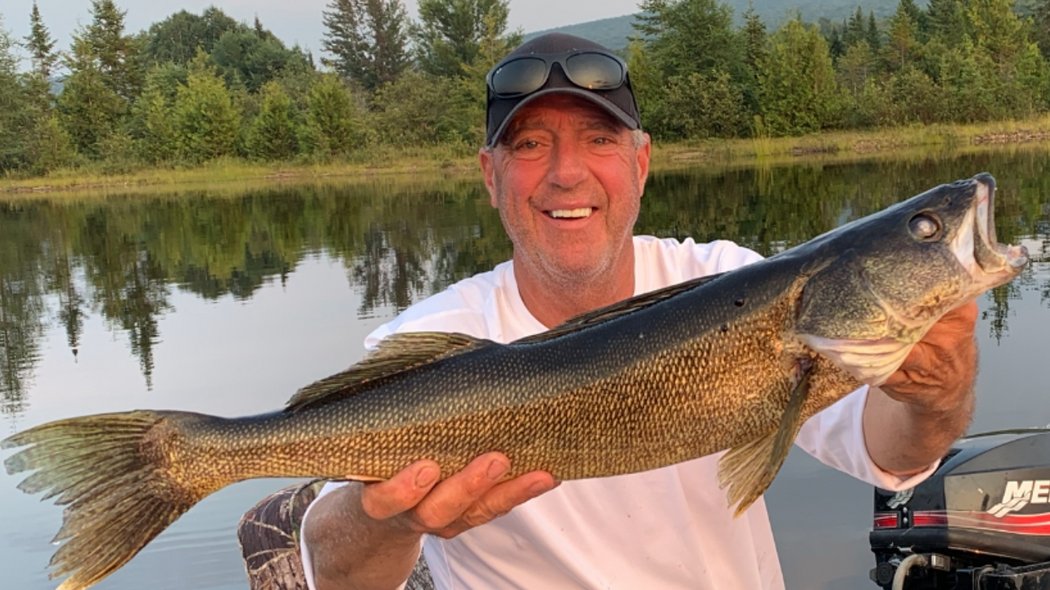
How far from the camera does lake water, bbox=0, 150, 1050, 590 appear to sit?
616 cm

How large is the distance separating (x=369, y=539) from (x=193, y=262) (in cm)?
1763

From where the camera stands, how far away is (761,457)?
2.35m

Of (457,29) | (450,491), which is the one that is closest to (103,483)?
(450,491)

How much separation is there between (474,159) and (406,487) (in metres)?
46.9

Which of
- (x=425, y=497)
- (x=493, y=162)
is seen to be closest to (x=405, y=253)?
(x=493, y=162)

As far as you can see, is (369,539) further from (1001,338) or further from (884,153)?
(884,153)

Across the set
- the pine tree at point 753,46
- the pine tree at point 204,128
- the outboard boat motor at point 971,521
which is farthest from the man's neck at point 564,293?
the pine tree at point 204,128

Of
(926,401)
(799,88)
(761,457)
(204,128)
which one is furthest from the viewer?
(204,128)

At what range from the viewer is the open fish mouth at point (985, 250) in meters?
2.17

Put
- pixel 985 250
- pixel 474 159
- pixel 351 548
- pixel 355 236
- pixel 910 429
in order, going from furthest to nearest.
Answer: pixel 474 159 → pixel 355 236 → pixel 351 548 → pixel 910 429 → pixel 985 250

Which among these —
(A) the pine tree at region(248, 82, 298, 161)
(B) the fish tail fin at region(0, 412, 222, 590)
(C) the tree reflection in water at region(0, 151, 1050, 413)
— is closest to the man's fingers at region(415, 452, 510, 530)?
(B) the fish tail fin at region(0, 412, 222, 590)

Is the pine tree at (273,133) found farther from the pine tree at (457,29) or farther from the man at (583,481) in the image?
the man at (583,481)

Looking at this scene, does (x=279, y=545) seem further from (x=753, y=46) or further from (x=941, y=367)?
(x=753, y=46)

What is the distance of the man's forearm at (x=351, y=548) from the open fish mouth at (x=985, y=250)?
5.39 ft
